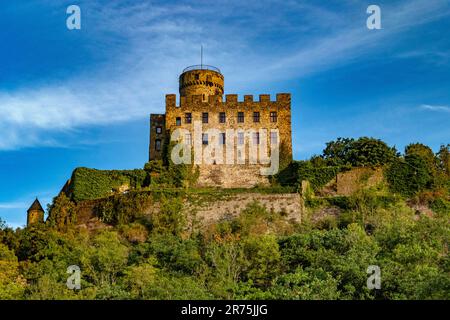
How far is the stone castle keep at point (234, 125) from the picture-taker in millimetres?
57688

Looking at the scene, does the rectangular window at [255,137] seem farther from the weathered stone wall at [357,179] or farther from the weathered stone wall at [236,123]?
the weathered stone wall at [357,179]

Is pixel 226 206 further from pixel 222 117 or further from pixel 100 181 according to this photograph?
pixel 100 181

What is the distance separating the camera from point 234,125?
2319 inches

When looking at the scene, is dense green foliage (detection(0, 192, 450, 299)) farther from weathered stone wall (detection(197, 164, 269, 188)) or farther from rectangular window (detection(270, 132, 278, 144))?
rectangular window (detection(270, 132, 278, 144))

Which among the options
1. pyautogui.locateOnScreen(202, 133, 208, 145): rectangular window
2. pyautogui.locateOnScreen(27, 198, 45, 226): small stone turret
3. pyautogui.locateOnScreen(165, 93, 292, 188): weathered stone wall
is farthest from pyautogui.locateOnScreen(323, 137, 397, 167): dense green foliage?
pyautogui.locateOnScreen(27, 198, 45, 226): small stone turret

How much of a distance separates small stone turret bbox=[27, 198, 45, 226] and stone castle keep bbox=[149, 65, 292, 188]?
9886mm

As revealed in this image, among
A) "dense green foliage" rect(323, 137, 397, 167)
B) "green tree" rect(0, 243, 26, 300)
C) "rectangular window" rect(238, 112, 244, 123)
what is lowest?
"green tree" rect(0, 243, 26, 300)

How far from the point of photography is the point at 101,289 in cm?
3866

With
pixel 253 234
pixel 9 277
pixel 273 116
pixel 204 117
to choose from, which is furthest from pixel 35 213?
pixel 273 116

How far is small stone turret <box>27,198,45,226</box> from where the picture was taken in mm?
56522

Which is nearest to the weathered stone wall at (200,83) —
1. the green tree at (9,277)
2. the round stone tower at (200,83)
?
the round stone tower at (200,83)

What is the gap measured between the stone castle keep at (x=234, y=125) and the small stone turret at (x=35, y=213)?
989cm

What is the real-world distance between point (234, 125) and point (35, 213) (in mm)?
16067
